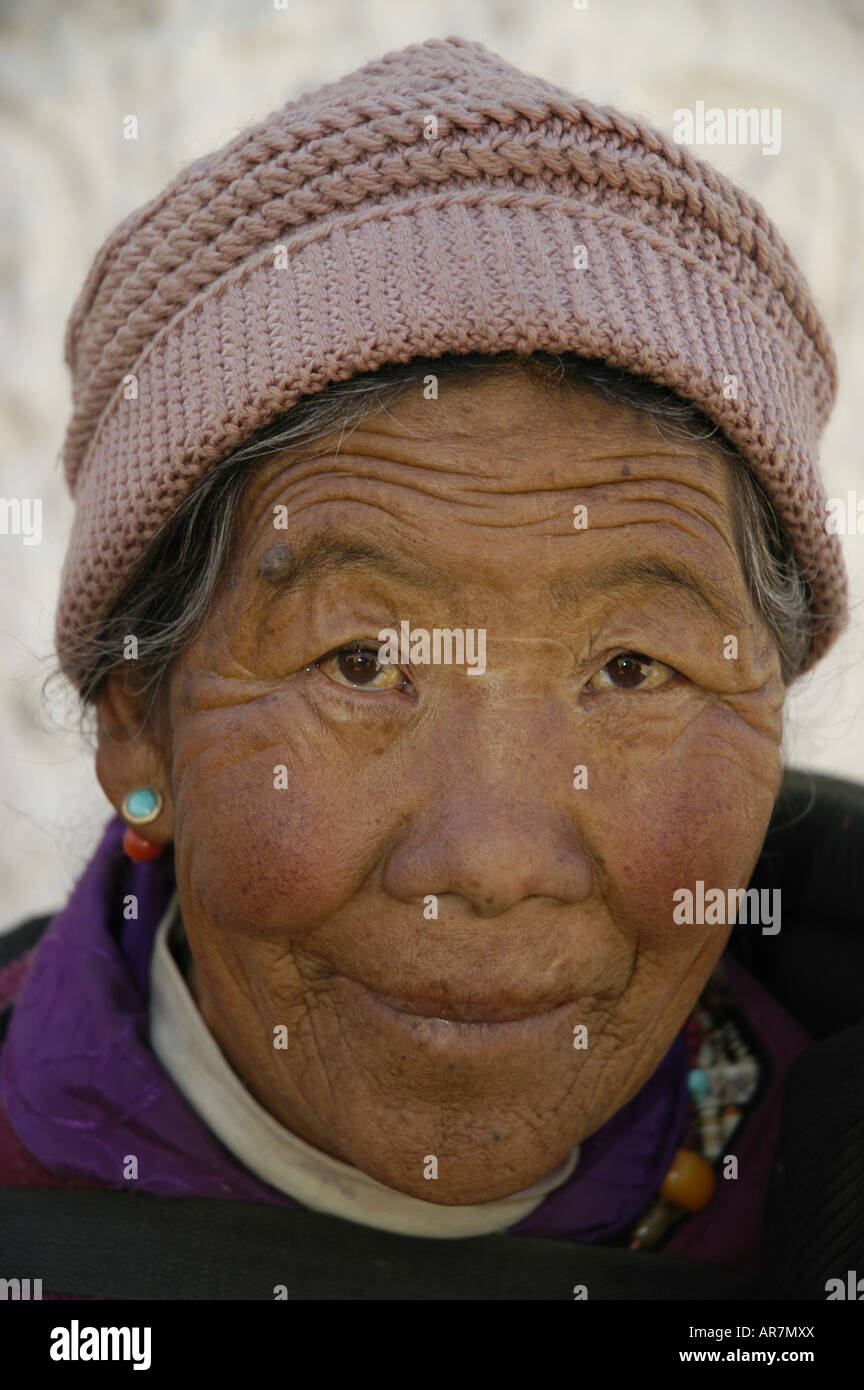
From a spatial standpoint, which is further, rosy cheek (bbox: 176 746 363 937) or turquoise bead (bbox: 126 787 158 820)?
turquoise bead (bbox: 126 787 158 820)

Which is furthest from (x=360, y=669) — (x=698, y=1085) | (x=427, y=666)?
(x=698, y=1085)

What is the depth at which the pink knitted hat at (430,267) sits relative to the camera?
194 cm

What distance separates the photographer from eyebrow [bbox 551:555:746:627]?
1968mm

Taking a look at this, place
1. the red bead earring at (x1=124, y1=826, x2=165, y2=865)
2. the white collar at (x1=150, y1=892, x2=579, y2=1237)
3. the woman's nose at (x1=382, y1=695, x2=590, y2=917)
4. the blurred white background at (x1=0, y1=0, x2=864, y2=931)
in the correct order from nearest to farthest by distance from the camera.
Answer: the woman's nose at (x1=382, y1=695, x2=590, y2=917) < the white collar at (x1=150, y1=892, x2=579, y2=1237) < the red bead earring at (x1=124, y1=826, x2=165, y2=865) < the blurred white background at (x1=0, y1=0, x2=864, y2=931)

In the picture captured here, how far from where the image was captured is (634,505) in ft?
6.59

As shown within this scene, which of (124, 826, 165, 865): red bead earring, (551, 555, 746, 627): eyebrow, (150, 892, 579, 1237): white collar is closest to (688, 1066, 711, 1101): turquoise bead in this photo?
(150, 892, 579, 1237): white collar

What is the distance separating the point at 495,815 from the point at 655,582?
1.47ft

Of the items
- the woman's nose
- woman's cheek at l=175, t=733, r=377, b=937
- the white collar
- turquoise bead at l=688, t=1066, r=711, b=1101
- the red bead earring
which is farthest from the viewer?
turquoise bead at l=688, t=1066, r=711, b=1101

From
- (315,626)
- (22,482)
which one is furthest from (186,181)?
(22,482)

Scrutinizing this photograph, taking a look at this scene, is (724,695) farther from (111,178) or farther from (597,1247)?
(111,178)

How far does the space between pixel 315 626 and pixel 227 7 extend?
157 inches

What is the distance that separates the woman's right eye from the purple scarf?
782 mm

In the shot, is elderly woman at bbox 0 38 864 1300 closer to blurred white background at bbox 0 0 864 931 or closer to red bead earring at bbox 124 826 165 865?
red bead earring at bbox 124 826 165 865

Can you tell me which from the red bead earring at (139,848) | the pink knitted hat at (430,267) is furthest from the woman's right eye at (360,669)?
the red bead earring at (139,848)
